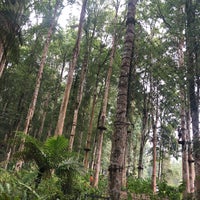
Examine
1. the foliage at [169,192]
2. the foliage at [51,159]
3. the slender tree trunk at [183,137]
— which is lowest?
the foliage at [51,159]

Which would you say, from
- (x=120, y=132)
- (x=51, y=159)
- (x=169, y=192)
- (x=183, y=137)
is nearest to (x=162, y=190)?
(x=169, y=192)

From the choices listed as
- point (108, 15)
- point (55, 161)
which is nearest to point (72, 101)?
point (108, 15)

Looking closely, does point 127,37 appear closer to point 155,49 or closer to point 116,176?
point 116,176

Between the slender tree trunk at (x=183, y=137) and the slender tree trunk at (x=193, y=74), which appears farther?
the slender tree trunk at (x=183, y=137)

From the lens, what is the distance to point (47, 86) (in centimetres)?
2353

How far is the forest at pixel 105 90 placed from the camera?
19.0 feet

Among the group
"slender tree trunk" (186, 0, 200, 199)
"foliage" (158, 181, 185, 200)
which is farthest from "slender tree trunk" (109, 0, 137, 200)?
"foliage" (158, 181, 185, 200)

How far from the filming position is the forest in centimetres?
580

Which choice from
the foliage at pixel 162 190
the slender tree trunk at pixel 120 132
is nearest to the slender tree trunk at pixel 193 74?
the foliage at pixel 162 190

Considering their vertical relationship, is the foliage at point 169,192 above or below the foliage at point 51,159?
above

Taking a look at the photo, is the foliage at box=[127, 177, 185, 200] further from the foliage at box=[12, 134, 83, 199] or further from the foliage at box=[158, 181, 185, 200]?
the foliage at box=[12, 134, 83, 199]

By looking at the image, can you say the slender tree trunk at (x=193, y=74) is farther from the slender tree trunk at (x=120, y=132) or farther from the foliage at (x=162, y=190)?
the slender tree trunk at (x=120, y=132)

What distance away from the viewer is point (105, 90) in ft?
44.5

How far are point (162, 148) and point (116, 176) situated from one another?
19.8m
